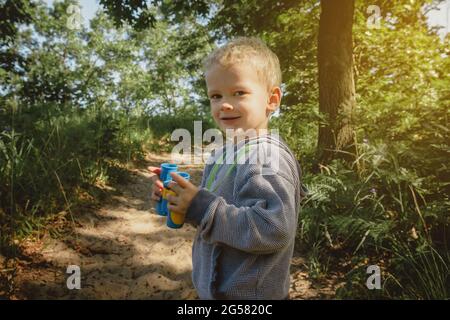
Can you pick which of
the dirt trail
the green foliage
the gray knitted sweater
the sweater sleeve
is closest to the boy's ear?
the gray knitted sweater

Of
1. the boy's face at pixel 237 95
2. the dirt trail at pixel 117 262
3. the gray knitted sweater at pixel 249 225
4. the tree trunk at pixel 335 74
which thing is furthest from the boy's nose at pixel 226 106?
the tree trunk at pixel 335 74

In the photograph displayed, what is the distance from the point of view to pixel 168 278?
2.99 m

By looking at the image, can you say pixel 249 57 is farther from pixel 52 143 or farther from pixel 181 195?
pixel 52 143

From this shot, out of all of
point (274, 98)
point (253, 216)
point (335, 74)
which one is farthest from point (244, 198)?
point (335, 74)

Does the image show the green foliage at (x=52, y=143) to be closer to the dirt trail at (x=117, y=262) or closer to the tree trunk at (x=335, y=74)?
the dirt trail at (x=117, y=262)

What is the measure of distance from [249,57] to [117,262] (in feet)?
8.53

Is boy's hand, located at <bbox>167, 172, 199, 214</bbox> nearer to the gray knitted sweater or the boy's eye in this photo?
the gray knitted sweater

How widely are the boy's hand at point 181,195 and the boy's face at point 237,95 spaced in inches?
13.0

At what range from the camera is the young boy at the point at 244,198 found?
1121 mm

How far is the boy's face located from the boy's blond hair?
0.08ft

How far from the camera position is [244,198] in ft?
3.92
